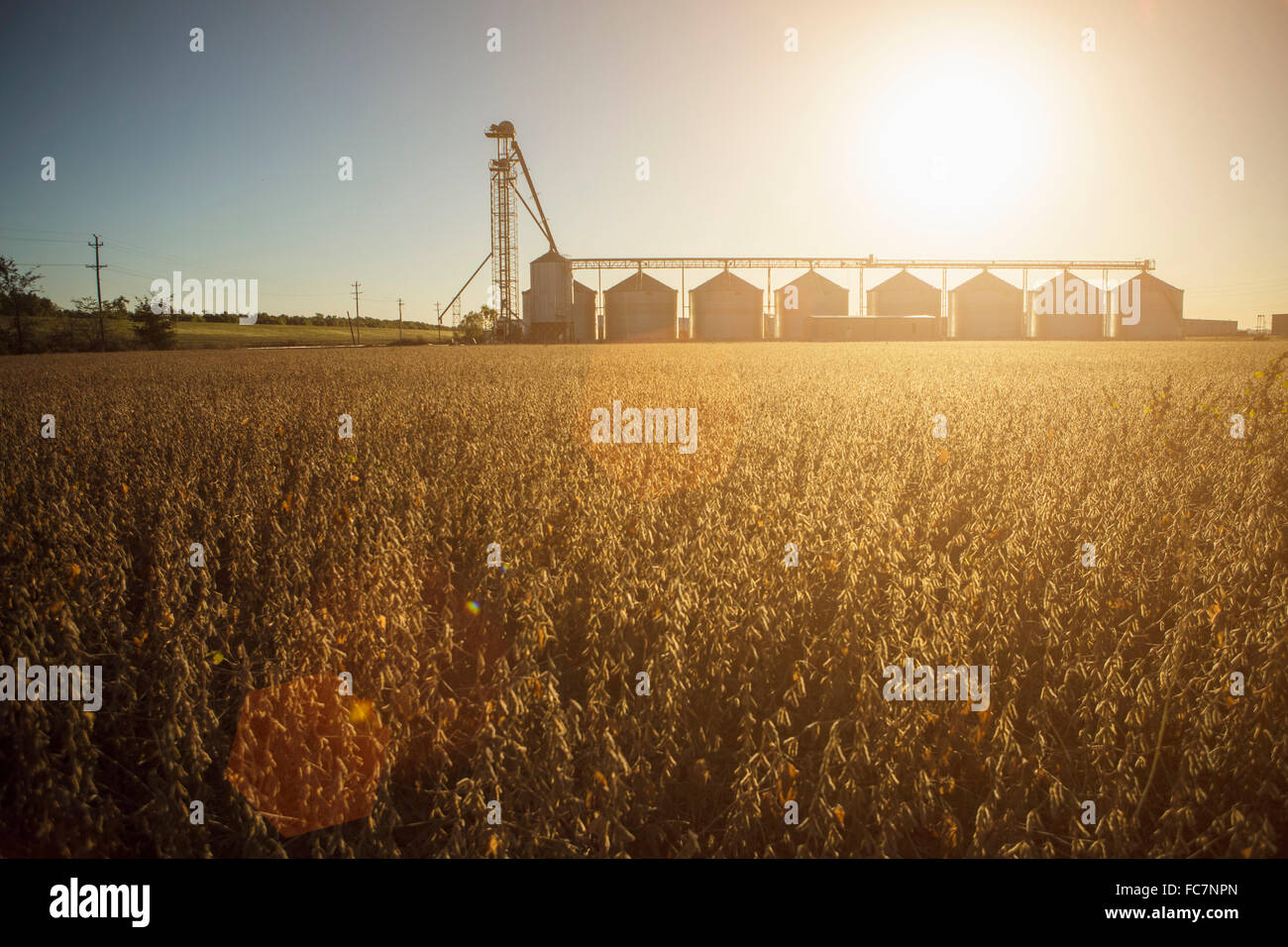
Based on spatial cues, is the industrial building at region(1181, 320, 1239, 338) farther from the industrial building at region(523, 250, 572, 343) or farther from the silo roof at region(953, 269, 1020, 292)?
the industrial building at region(523, 250, 572, 343)

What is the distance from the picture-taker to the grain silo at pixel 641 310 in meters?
65.4

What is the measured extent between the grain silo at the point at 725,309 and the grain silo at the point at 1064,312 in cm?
2712

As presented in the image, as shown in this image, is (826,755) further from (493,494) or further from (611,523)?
(493,494)

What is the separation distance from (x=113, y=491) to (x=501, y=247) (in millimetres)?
56414

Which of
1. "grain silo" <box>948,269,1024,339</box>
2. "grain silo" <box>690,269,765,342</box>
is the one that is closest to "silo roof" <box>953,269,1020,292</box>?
"grain silo" <box>948,269,1024,339</box>

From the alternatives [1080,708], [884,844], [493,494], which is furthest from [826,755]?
[493,494]

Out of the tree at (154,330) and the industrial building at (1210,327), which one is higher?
the industrial building at (1210,327)

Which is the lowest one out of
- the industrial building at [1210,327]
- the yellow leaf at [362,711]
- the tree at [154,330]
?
the yellow leaf at [362,711]

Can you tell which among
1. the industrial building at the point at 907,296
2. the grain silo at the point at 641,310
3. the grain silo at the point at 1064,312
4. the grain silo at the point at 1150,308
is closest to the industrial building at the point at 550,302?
the grain silo at the point at 641,310

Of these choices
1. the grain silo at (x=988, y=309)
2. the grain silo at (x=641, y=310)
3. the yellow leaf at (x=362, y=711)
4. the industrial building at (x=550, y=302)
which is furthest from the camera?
the grain silo at (x=988, y=309)

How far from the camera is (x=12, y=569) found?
4.23m

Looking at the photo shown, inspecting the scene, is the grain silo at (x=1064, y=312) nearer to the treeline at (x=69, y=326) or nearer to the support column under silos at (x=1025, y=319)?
the support column under silos at (x=1025, y=319)

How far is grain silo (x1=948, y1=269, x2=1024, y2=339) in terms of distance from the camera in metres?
67.4

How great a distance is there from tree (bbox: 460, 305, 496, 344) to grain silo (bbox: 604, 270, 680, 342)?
11.2 meters
